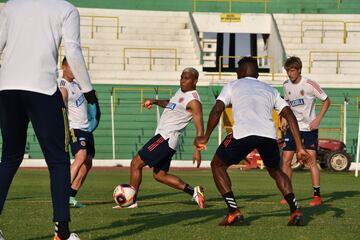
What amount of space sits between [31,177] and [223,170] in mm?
11415

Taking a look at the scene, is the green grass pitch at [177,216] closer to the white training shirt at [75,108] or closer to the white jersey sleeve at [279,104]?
the white training shirt at [75,108]

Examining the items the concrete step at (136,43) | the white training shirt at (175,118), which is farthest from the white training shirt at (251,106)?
the concrete step at (136,43)

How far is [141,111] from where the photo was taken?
3170cm

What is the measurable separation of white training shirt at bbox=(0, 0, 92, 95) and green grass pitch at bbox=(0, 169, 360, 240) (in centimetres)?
173

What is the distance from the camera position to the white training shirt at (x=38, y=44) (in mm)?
7051

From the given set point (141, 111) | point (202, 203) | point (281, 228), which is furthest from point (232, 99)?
point (141, 111)

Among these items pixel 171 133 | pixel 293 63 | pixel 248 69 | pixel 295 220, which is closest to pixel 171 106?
pixel 171 133

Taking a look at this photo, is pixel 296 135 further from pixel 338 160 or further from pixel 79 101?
pixel 338 160

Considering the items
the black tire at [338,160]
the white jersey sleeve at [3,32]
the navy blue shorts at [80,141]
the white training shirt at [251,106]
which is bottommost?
the black tire at [338,160]

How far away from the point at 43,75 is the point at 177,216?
385 centimetres

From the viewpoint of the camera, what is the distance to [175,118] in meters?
12.0

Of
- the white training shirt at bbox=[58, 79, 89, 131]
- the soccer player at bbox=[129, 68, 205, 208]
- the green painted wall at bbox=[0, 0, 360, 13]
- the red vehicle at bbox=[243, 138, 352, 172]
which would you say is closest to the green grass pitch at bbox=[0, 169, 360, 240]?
the soccer player at bbox=[129, 68, 205, 208]

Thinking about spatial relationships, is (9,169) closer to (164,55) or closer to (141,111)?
(141,111)

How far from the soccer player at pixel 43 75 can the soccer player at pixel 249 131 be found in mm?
2329
